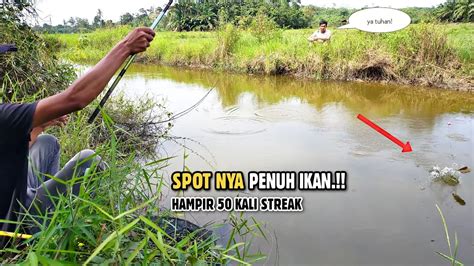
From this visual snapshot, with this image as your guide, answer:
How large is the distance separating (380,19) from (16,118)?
20.8 feet

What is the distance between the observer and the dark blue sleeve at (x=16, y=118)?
1134mm

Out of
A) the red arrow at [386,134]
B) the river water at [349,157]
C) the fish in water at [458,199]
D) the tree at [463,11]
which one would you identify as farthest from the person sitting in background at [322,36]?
the tree at [463,11]

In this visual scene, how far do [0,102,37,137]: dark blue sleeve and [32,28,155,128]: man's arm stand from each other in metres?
0.01

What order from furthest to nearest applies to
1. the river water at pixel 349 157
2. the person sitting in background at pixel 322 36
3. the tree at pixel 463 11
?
1. the tree at pixel 463 11
2. the person sitting in background at pixel 322 36
3. the river water at pixel 349 157

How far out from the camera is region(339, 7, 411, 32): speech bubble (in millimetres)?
6285

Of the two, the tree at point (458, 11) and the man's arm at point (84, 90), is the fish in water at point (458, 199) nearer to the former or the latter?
the man's arm at point (84, 90)

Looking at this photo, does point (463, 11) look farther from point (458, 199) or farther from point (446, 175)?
point (458, 199)

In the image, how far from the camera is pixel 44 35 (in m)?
3.63

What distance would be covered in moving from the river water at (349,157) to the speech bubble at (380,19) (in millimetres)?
932

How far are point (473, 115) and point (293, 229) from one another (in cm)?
359

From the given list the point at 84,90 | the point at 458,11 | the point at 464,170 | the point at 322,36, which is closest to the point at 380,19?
the point at 322,36

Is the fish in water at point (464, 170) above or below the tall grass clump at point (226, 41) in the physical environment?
below

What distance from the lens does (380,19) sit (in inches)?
262

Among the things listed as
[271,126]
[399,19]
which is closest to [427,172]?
[271,126]
